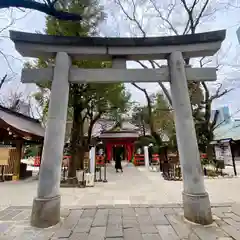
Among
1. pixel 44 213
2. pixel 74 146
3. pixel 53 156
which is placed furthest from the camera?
→ pixel 74 146

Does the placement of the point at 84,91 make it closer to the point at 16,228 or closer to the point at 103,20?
the point at 103,20

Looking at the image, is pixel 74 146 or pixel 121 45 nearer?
pixel 121 45

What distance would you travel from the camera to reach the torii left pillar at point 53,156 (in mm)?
3582

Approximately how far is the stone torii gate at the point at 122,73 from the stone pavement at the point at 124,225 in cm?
43

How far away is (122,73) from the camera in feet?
→ 14.4

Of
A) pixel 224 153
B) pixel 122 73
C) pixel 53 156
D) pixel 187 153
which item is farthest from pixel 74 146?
pixel 224 153

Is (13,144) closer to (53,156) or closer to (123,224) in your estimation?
(53,156)

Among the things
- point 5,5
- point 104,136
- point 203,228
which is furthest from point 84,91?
point 104,136

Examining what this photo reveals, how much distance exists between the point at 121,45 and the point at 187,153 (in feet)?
9.31

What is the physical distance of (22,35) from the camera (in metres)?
4.13

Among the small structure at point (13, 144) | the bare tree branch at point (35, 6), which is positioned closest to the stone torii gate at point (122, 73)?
the bare tree branch at point (35, 6)

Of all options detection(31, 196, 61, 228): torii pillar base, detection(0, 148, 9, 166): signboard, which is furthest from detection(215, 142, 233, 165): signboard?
detection(0, 148, 9, 166): signboard

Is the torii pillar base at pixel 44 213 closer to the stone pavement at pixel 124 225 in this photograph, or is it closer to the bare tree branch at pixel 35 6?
the stone pavement at pixel 124 225

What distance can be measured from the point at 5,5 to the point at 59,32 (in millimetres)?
5882
